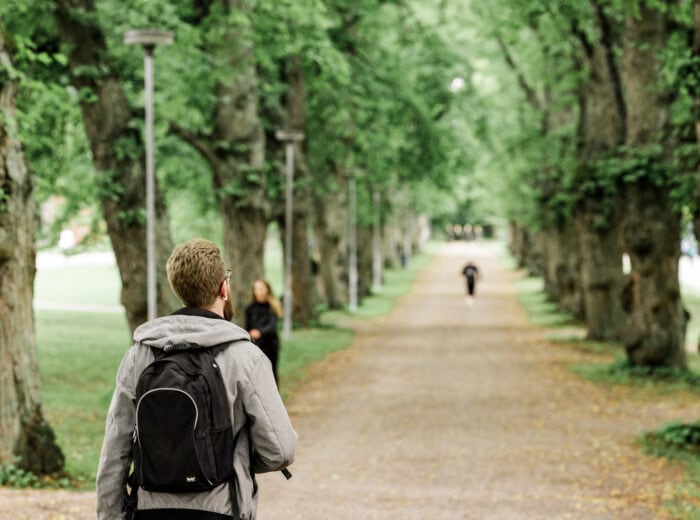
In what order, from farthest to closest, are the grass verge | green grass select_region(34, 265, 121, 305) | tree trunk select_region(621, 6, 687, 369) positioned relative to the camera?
1. green grass select_region(34, 265, 121, 305)
2. tree trunk select_region(621, 6, 687, 369)
3. the grass verge

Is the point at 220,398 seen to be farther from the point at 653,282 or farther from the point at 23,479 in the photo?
the point at 653,282

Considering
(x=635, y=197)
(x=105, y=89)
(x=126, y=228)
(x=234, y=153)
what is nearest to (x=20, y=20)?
(x=105, y=89)

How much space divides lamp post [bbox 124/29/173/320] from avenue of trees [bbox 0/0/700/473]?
58 centimetres

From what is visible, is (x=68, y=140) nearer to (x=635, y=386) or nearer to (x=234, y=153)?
(x=234, y=153)

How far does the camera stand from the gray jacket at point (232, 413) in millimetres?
3693

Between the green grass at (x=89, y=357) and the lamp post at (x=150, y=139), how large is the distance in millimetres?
1451

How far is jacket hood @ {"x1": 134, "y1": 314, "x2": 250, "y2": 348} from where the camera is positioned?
3672 mm

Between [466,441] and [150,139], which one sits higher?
[150,139]

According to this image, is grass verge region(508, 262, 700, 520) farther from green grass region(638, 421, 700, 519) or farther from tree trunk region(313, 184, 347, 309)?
tree trunk region(313, 184, 347, 309)

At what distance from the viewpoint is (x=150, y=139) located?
12102 millimetres

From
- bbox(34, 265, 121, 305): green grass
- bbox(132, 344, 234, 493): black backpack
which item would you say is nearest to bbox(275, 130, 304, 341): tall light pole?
bbox(34, 265, 121, 305): green grass

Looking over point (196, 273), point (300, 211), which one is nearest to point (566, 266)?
point (300, 211)

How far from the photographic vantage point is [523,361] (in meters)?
22.7

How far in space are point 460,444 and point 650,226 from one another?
6868mm
